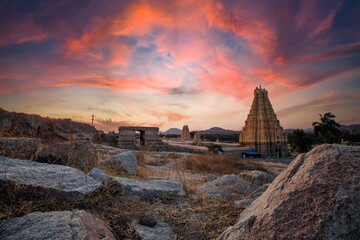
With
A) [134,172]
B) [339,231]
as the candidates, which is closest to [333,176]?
[339,231]

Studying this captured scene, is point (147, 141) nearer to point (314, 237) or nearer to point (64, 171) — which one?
point (64, 171)

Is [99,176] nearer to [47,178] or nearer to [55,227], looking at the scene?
[47,178]

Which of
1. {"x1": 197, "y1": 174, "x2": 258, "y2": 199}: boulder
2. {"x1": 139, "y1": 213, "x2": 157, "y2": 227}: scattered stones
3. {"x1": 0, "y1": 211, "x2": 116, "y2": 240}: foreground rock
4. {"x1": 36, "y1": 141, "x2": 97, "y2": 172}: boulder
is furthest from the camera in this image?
{"x1": 197, "y1": 174, "x2": 258, "y2": 199}: boulder

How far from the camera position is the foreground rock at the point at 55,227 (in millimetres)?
1823

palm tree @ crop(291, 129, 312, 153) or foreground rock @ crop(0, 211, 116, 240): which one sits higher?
palm tree @ crop(291, 129, 312, 153)

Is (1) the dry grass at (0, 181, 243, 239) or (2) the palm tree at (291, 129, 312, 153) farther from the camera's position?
(2) the palm tree at (291, 129, 312, 153)

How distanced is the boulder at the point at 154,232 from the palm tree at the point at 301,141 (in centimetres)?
5426

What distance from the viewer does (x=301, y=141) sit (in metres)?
50.9

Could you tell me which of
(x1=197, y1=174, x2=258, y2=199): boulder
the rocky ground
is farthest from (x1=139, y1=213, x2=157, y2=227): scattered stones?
(x1=197, y1=174, x2=258, y2=199): boulder

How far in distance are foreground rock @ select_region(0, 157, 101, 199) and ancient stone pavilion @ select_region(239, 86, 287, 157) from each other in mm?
49447

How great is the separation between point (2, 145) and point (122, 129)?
926 inches

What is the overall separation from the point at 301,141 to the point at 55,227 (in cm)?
5572

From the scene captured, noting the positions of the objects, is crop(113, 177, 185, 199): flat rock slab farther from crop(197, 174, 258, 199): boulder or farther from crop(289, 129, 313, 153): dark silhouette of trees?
crop(289, 129, 313, 153): dark silhouette of trees

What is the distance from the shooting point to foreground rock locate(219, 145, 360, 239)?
152 centimetres
